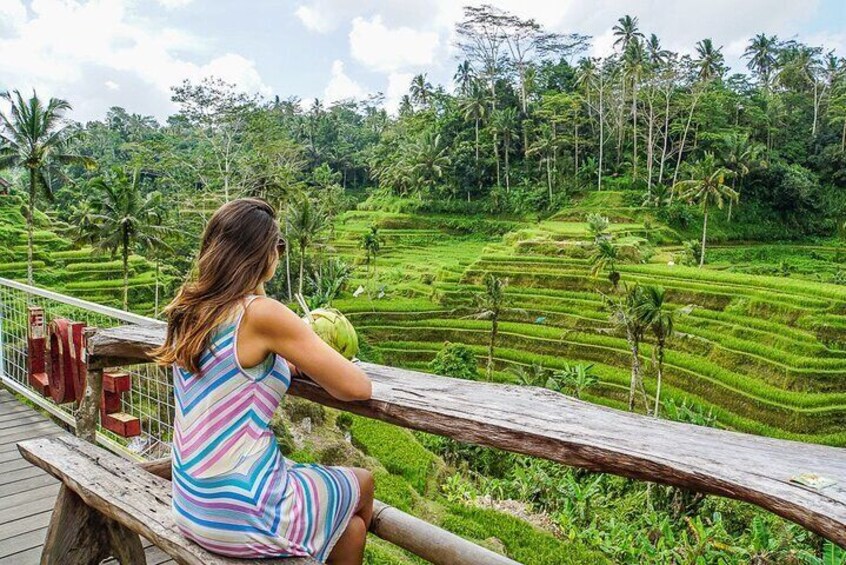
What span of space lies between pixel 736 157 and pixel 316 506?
91.5 ft

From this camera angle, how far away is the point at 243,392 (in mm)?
1078

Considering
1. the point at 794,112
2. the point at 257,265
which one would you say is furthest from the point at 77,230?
the point at 794,112

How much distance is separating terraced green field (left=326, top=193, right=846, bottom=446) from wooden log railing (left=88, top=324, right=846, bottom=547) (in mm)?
12321

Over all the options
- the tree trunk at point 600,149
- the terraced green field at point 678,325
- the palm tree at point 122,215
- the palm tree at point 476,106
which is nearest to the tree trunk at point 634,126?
the tree trunk at point 600,149

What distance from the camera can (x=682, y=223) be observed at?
79.7 feet

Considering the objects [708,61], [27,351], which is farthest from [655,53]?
[27,351]

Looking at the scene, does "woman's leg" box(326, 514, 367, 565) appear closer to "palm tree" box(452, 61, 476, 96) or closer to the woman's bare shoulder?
the woman's bare shoulder

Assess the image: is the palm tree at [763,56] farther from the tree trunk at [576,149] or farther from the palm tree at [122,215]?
the palm tree at [122,215]

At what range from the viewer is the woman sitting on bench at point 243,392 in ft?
3.47

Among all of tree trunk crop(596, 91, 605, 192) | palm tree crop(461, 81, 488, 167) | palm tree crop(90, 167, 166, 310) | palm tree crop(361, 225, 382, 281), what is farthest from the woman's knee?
palm tree crop(461, 81, 488, 167)

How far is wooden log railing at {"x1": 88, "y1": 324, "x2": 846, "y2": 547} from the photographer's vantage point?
75 cm

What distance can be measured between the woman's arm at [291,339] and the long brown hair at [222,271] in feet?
0.19

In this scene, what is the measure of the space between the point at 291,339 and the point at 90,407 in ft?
5.03

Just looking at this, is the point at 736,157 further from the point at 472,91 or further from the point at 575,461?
the point at 575,461
